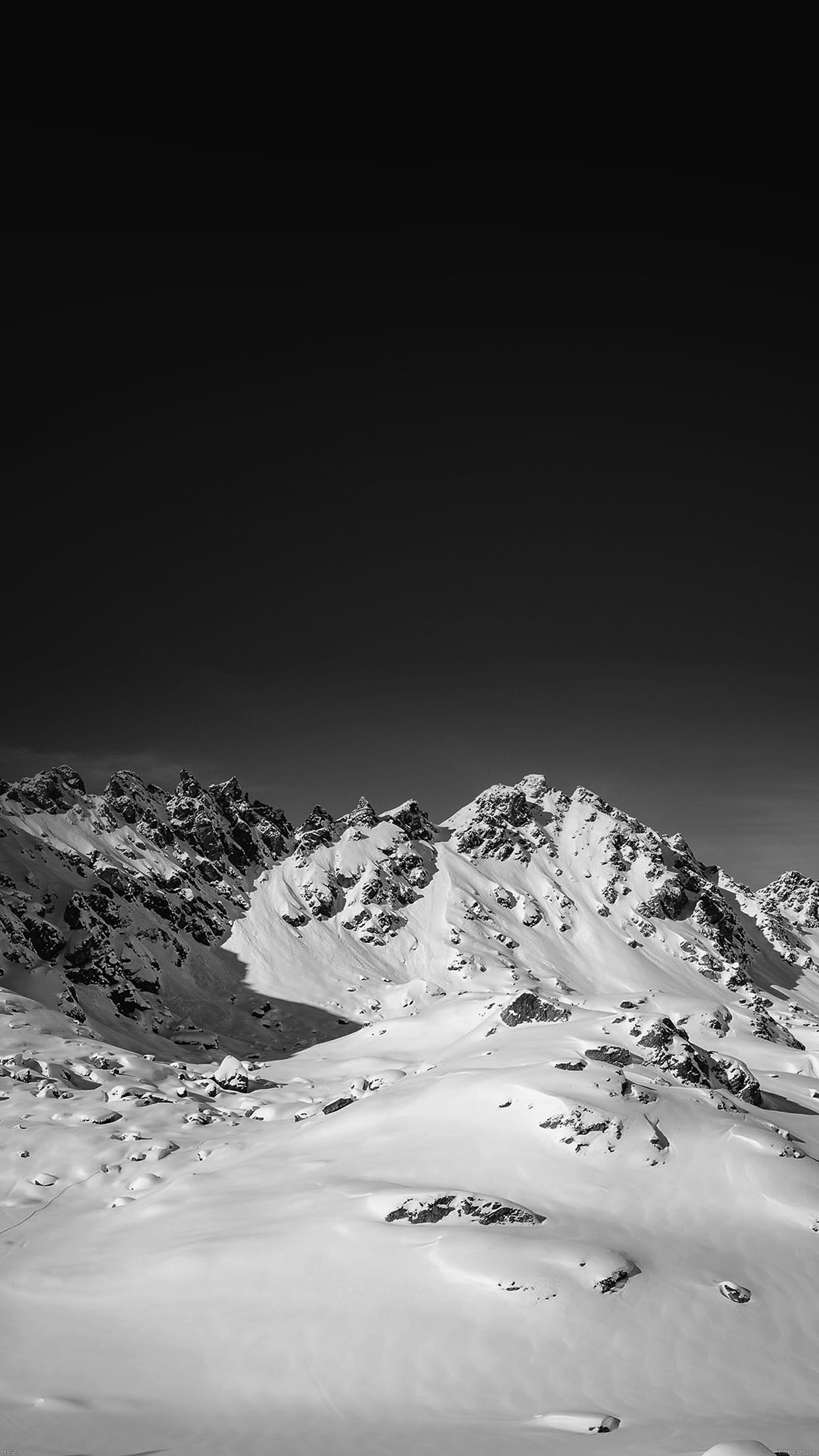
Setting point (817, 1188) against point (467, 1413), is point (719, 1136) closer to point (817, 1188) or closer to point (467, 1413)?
point (817, 1188)

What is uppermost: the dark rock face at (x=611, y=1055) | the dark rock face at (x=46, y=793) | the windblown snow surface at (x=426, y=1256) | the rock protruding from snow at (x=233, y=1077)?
the dark rock face at (x=46, y=793)

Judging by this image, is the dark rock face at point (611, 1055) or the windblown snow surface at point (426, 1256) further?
the dark rock face at point (611, 1055)

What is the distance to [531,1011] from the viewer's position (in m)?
66.3

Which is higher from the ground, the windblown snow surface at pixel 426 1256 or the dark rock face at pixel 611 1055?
the dark rock face at pixel 611 1055

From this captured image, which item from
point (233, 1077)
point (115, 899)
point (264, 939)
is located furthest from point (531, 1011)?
point (264, 939)

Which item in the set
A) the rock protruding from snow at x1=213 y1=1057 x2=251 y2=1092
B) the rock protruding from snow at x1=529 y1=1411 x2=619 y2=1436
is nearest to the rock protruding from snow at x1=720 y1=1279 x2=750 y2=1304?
the rock protruding from snow at x1=529 y1=1411 x2=619 y2=1436

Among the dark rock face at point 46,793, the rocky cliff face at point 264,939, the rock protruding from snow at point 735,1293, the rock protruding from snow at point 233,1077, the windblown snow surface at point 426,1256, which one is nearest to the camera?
the windblown snow surface at point 426,1256

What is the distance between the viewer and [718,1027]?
213ft

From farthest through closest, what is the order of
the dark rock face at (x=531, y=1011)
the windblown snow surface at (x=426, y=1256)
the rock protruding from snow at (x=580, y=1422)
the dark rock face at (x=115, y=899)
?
1. the dark rock face at (x=115, y=899)
2. the dark rock face at (x=531, y=1011)
3. the windblown snow surface at (x=426, y=1256)
4. the rock protruding from snow at (x=580, y=1422)

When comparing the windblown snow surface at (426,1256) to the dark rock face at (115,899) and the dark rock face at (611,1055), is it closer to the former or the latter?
the dark rock face at (611,1055)

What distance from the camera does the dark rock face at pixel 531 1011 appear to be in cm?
6506

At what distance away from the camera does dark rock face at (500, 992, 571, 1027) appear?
65.1m

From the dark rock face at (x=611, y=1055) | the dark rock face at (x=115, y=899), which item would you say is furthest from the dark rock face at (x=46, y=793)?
the dark rock face at (x=611, y=1055)

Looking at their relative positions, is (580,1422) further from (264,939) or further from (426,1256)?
(264,939)
